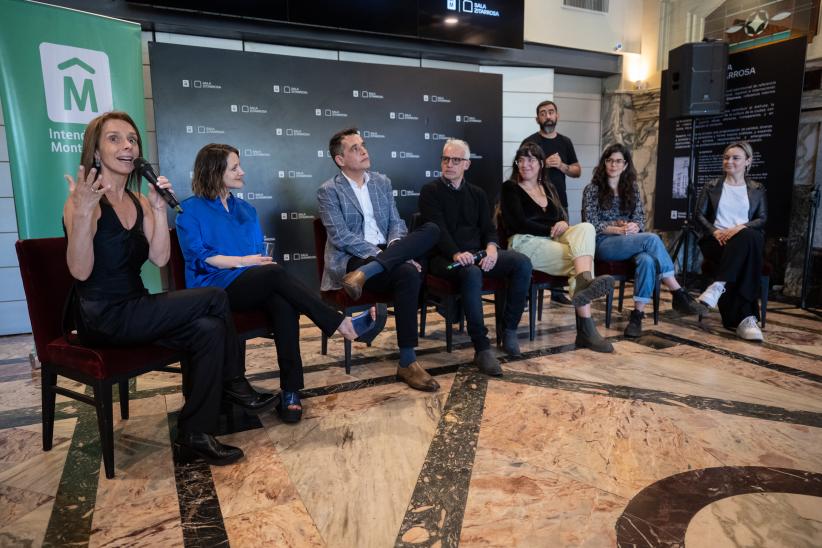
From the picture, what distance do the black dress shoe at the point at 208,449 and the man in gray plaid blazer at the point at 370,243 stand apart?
0.93 meters

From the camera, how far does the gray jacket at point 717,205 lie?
3656mm

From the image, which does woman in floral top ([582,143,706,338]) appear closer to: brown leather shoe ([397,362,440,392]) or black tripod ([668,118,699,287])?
black tripod ([668,118,699,287])

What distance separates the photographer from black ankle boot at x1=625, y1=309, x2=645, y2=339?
3.40 m

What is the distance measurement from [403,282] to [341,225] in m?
0.48

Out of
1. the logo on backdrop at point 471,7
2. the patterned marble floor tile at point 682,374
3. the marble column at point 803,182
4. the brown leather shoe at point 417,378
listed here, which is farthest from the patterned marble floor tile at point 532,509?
the logo on backdrop at point 471,7

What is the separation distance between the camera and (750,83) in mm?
4480

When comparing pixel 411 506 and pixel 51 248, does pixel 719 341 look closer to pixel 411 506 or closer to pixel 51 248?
pixel 411 506

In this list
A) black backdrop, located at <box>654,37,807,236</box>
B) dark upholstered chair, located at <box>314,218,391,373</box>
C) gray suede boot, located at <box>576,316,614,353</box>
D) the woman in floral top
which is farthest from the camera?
black backdrop, located at <box>654,37,807,236</box>

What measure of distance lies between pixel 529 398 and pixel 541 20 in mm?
4468

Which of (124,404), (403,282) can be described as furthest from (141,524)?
(403,282)

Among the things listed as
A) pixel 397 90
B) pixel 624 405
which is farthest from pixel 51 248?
pixel 397 90

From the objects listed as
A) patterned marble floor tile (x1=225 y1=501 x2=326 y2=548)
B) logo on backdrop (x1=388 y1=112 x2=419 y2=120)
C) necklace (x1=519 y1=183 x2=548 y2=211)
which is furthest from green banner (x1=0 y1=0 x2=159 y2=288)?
necklace (x1=519 y1=183 x2=548 y2=211)

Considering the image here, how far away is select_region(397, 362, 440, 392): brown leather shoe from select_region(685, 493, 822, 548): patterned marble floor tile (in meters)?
1.24

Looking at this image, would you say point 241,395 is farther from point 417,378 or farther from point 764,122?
point 764,122
